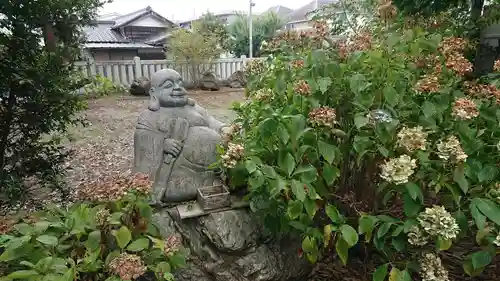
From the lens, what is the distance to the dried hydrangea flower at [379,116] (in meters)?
1.43

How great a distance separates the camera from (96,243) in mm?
1289

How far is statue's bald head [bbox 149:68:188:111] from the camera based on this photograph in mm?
2236

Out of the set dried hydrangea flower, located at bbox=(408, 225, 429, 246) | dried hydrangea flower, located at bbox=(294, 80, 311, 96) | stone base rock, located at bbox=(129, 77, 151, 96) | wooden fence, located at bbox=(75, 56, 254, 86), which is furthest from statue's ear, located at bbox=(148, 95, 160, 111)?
wooden fence, located at bbox=(75, 56, 254, 86)

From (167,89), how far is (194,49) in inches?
338

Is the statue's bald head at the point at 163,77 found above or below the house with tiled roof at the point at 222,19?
below

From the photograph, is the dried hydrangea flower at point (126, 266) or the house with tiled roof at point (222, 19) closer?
the dried hydrangea flower at point (126, 266)

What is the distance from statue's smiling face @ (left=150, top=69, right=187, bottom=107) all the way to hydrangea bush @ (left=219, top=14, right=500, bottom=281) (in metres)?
0.61

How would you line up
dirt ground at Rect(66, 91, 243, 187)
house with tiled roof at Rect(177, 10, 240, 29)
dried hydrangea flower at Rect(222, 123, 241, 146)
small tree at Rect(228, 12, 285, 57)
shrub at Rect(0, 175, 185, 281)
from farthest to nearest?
1. small tree at Rect(228, 12, 285, 57)
2. house with tiled roof at Rect(177, 10, 240, 29)
3. dirt ground at Rect(66, 91, 243, 187)
4. dried hydrangea flower at Rect(222, 123, 241, 146)
5. shrub at Rect(0, 175, 185, 281)

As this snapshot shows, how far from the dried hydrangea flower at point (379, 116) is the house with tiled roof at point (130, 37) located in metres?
12.0

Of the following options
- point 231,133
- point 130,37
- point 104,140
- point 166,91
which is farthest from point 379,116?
point 130,37

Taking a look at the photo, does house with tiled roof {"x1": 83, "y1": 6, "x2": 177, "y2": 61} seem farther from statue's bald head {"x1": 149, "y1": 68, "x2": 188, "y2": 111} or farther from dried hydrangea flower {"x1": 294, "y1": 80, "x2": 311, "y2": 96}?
dried hydrangea flower {"x1": 294, "y1": 80, "x2": 311, "y2": 96}

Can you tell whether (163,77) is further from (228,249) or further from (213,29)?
(213,29)

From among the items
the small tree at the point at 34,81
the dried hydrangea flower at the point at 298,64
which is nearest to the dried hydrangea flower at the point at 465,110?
the dried hydrangea flower at the point at 298,64

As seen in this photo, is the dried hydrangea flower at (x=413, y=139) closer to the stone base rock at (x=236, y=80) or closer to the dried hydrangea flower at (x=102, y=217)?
the dried hydrangea flower at (x=102, y=217)
